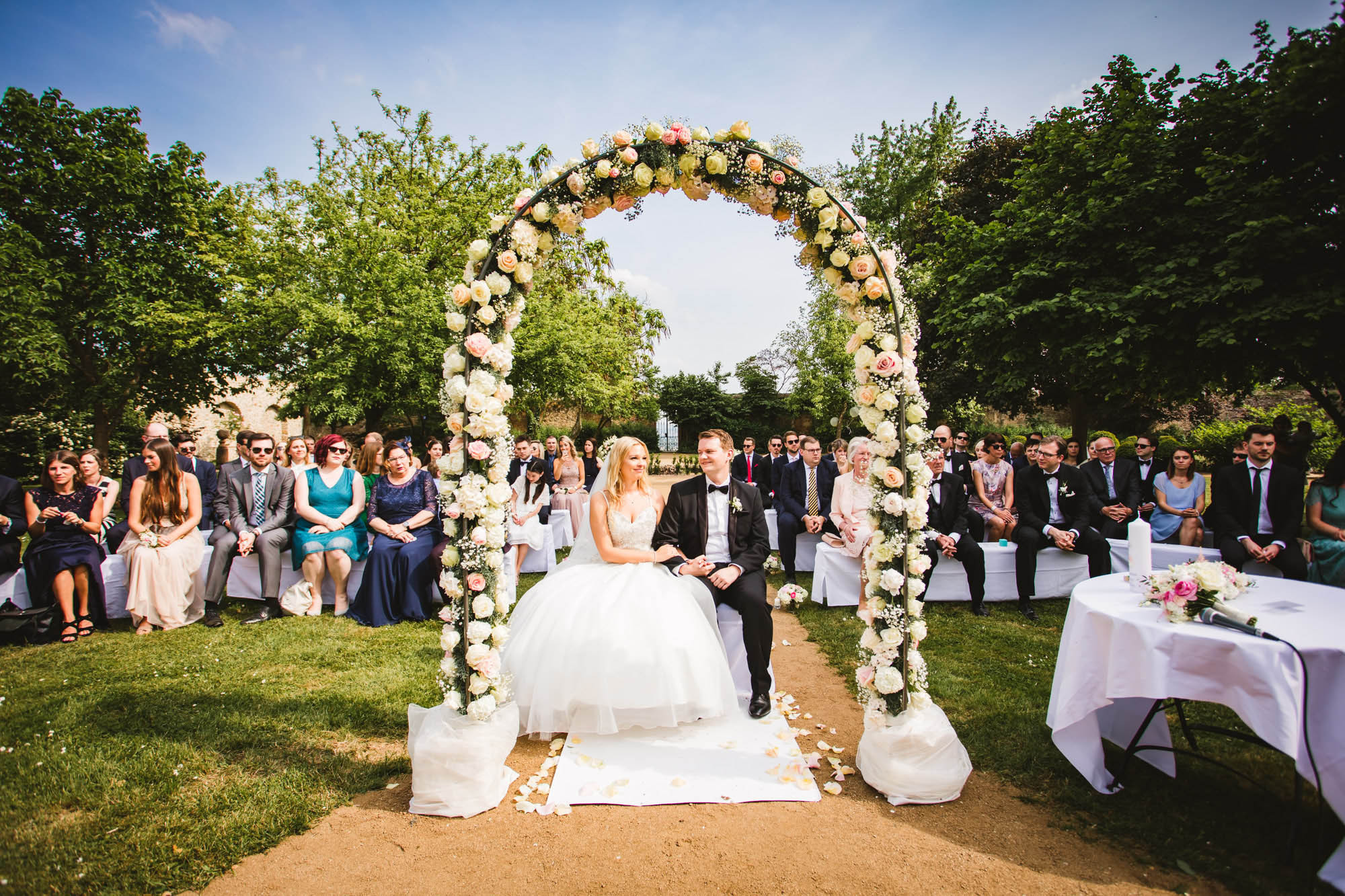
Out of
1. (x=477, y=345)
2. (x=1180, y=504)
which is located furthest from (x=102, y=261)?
(x=1180, y=504)

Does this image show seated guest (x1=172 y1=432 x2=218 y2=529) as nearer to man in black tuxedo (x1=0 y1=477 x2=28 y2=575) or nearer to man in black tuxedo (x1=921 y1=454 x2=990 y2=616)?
man in black tuxedo (x1=0 y1=477 x2=28 y2=575)

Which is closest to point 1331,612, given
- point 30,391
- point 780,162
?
point 780,162

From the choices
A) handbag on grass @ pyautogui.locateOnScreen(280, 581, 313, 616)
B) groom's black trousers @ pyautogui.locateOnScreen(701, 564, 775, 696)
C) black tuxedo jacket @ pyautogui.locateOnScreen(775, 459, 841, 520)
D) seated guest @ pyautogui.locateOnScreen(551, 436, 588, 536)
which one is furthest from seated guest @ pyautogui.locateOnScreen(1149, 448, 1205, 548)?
handbag on grass @ pyautogui.locateOnScreen(280, 581, 313, 616)

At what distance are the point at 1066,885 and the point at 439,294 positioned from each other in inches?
608

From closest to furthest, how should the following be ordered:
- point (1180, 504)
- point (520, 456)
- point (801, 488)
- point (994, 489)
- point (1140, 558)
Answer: point (1140, 558), point (1180, 504), point (801, 488), point (994, 489), point (520, 456)

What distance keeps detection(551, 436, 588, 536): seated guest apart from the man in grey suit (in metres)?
3.95

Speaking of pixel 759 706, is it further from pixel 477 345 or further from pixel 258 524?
pixel 258 524

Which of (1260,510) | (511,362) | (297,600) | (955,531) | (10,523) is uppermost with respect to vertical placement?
(511,362)

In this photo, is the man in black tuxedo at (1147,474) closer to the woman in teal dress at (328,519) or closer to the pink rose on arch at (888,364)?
the pink rose on arch at (888,364)

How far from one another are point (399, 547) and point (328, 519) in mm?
841

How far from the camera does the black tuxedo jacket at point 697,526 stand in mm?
4746

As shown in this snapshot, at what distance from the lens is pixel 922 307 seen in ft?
66.6

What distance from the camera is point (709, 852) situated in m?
2.90

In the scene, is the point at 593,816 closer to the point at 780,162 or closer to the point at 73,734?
the point at 73,734
